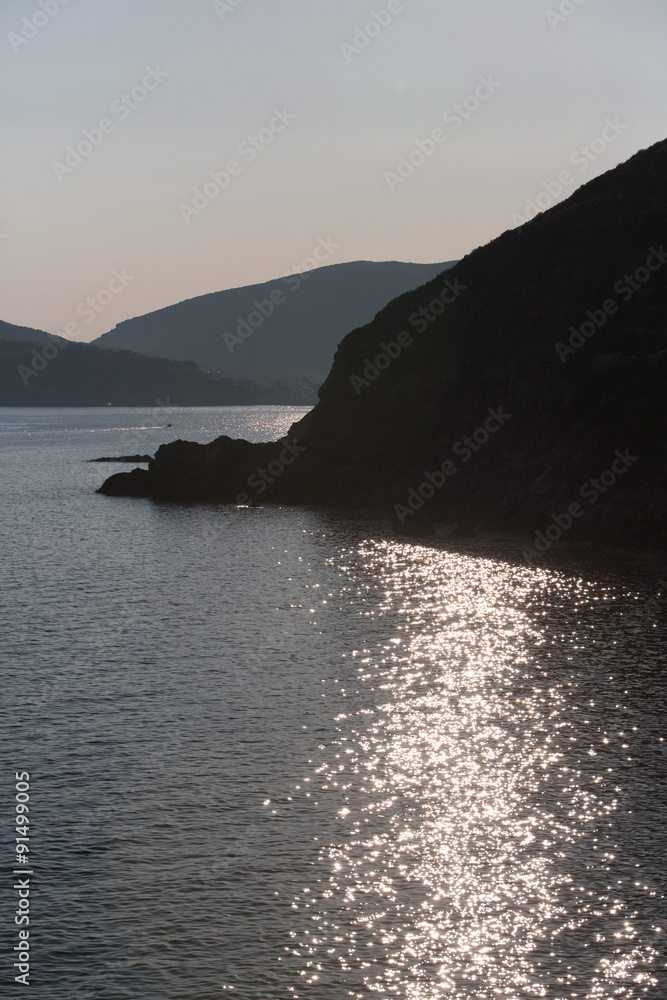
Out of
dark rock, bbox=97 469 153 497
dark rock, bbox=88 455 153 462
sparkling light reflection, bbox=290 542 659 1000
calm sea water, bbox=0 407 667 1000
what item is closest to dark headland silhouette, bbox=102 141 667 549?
dark rock, bbox=97 469 153 497

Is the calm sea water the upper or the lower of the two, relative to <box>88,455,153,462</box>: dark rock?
lower

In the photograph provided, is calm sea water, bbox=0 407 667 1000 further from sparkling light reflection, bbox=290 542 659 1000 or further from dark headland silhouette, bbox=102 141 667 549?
dark headland silhouette, bbox=102 141 667 549

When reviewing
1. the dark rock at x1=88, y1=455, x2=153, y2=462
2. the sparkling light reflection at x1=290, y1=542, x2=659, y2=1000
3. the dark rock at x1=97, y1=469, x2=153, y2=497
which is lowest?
the sparkling light reflection at x1=290, y1=542, x2=659, y2=1000

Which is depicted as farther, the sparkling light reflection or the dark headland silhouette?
the dark headland silhouette

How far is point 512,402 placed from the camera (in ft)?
321

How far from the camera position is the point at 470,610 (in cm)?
6000

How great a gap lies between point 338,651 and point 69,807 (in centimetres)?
2180

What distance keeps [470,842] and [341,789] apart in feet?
18.4

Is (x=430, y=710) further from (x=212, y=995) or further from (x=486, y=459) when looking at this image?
(x=486, y=459)

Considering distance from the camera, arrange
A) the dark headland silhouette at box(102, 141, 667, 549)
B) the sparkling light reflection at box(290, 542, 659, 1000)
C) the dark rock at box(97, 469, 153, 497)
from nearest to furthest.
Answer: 1. the sparkling light reflection at box(290, 542, 659, 1000)
2. the dark headland silhouette at box(102, 141, 667, 549)
3. the dark rock at box(97, 469, 153, 497)

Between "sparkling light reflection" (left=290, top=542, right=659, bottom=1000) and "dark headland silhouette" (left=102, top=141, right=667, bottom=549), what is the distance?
126ft

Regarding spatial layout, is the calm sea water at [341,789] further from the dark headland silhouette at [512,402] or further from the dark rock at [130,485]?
the dark rock at [130,485]

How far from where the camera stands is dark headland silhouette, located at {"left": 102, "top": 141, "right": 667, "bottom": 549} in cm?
8669

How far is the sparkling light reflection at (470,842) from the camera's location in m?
23.4
